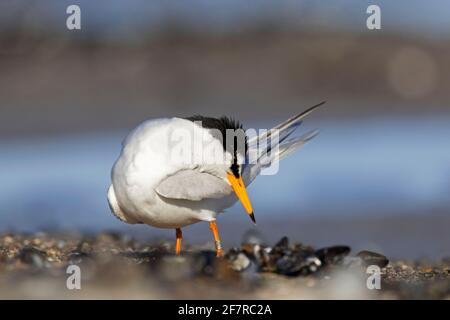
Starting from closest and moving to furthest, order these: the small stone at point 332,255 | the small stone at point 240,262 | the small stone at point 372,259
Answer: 1. the small stone at point 240,262
2. the small stone at point 332,255
3. the small stone at point 372,259

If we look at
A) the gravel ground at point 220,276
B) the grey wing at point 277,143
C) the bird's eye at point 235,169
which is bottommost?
the gravel ground at point 220,276

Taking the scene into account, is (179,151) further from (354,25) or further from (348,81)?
(354,25)

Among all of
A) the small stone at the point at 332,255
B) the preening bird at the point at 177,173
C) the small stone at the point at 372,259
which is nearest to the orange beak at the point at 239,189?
the preening bird at the point at 177,173

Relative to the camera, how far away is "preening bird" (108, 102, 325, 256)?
532 cm

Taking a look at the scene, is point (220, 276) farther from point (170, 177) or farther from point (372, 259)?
point (372, 259)

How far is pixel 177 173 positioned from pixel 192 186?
0.11m

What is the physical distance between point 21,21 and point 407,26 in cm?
589

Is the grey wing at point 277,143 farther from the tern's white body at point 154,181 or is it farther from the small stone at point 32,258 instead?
the small stone at point 32,258

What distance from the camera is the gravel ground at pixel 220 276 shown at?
184 inches

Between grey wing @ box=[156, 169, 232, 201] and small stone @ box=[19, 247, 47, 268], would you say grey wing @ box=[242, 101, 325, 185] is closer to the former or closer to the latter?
grey wing @ box=[156, 169, 232, 201]

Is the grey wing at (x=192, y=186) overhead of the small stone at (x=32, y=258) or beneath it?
overhead

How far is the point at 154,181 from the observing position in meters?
5.31

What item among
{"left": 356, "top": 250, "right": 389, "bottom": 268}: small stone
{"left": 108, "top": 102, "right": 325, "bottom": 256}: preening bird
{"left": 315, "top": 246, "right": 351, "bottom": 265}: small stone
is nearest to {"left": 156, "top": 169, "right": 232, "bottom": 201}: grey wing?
{"left": 108, "top": 102, "right": 325, "bottom": 256}: preening bird

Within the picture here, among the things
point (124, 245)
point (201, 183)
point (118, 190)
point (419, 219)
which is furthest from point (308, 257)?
point (419, 219)
